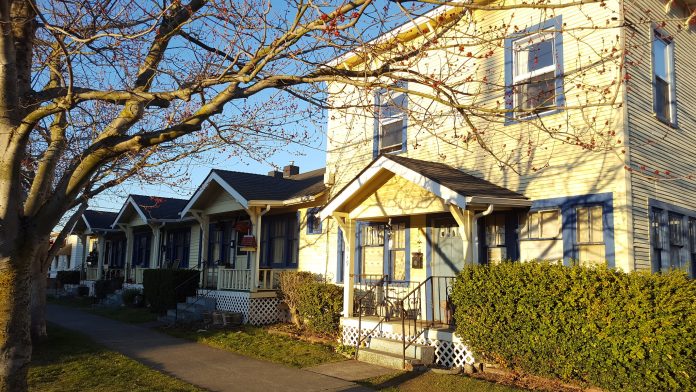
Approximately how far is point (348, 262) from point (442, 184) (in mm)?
3641

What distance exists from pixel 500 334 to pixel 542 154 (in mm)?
3848

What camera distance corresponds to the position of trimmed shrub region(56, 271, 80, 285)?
108 feet

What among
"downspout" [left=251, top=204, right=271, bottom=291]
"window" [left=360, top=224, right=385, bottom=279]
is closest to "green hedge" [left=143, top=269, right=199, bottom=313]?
"downspout" [left=251, top=204, right=271, bottom=291]

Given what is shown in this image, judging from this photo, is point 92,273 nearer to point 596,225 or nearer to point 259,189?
point 259,189

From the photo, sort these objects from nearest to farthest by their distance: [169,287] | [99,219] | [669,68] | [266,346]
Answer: [669,68] → [266,346] → [169,287] → [99,219]

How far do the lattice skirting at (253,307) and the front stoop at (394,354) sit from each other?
548 cm

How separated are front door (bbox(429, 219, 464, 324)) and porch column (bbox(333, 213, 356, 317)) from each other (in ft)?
6.27

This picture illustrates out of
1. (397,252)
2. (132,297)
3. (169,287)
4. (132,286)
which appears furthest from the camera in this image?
(132,286)

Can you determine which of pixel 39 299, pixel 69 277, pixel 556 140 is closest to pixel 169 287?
pixel 39 299

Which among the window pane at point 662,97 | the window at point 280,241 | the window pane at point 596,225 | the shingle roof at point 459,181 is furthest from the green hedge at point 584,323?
the window at point 280,241

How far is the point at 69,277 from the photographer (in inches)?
1313

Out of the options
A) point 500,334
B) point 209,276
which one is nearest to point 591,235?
point 500,334

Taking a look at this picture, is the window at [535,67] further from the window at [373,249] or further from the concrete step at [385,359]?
the concrete step at [385,359]

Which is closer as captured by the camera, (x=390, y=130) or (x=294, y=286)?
(x=390, y=130)
